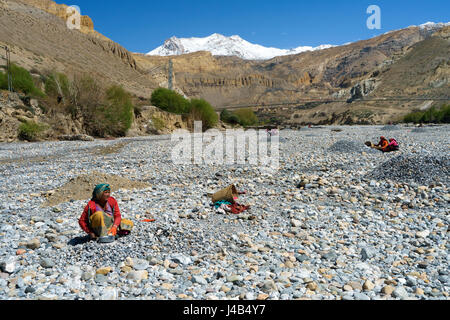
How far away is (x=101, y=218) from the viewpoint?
4027 millimetres

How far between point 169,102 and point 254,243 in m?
44.8

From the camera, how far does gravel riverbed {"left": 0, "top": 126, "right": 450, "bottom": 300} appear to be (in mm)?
3209

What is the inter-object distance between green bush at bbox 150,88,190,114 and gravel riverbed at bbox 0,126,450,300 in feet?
131

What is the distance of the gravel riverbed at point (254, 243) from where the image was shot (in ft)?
10.5

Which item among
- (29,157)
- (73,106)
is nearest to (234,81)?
(73,106)

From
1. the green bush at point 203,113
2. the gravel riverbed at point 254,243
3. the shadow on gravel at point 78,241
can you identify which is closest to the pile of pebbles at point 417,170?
the gravel riverbed at point 254,243

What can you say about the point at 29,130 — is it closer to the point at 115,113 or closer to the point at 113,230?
the point at 115,113

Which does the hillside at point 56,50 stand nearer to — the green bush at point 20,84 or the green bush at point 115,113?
the green bush at point 20,84

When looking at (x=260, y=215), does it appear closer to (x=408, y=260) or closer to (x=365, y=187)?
(x=408, y=260)

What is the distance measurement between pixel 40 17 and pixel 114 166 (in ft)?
325

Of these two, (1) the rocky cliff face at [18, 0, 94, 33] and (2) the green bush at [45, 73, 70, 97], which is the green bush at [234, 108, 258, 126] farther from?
(1) the rocky cliff face at [18, 0, 94, 33]

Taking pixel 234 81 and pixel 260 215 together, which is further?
pixel 234 81

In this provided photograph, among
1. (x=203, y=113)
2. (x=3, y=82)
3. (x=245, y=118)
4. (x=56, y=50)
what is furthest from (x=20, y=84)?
(x=245, y=118)

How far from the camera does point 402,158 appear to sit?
842 centimetres
